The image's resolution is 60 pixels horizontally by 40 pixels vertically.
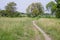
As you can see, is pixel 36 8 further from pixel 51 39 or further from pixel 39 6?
pixel 51 39

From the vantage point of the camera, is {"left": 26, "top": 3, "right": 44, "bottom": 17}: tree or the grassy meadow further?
{"left": 26, "top": 3, "right": 44, "bottom": 17}: tree

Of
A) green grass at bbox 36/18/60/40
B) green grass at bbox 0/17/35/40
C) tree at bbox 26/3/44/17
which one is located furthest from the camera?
tree at bbox 26/3/44/17

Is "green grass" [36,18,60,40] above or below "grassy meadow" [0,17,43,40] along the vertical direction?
below

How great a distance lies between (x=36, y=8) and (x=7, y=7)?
1568cm

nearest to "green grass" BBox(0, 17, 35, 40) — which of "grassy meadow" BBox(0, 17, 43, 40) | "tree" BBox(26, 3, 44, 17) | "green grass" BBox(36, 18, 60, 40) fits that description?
"grassy meadow" BBox(0, 17, 43, 40)

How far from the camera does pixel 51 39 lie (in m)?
12.0

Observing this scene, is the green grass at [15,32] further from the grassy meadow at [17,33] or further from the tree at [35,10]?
the tree at [35,10]

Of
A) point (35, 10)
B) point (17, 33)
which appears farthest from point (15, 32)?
point (35, 10)

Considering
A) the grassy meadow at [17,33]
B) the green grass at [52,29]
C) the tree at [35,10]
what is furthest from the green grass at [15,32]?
the tree at [35,10]

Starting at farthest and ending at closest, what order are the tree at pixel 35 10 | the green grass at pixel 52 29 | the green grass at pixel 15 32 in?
the tree at pixel 35 10
the green grass at pixel 52 29
the green grass at pixel 15 32

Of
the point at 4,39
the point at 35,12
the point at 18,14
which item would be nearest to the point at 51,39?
the point at 4,39

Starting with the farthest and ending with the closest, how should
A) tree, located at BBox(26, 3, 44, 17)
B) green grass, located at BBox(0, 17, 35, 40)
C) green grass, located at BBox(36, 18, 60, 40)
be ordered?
1. tree, located at BBox(26, 3, 44, 17)
2. green grass, located at BBox(36, 18, 60, 40)
3. green grass, located at BBox(0, 17, 35, 40)

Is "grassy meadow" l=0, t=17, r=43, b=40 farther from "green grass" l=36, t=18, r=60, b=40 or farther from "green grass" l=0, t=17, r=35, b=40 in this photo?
"green grass" l=36, t=18, r=60, b=40

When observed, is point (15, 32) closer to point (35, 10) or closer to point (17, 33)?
point (17, 33)
